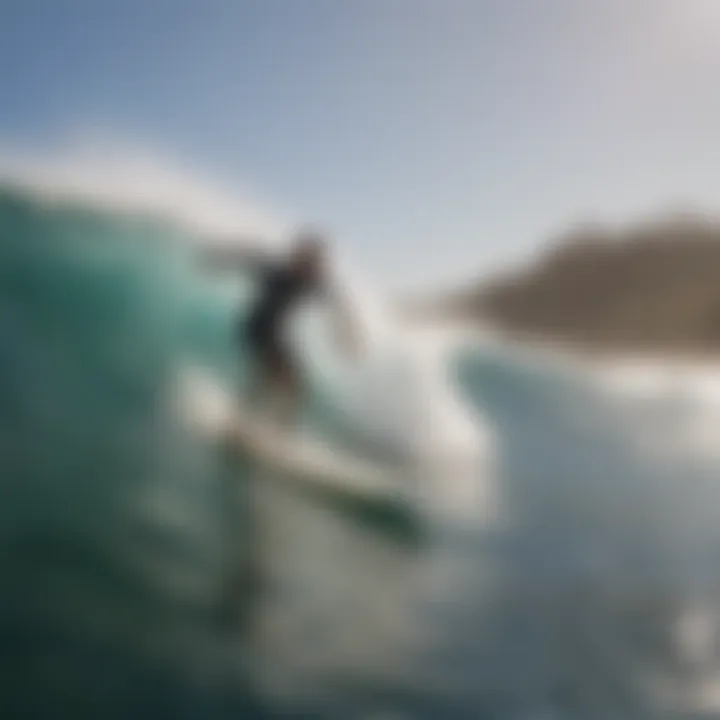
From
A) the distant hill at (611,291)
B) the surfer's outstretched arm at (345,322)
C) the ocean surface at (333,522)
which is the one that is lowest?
the ocean surface at (333,522)

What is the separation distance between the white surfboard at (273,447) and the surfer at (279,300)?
33 mm

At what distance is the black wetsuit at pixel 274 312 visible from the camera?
4.82ft

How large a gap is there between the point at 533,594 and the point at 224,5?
0.82 m

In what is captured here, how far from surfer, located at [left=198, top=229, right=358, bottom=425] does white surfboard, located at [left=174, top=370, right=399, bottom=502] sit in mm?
33

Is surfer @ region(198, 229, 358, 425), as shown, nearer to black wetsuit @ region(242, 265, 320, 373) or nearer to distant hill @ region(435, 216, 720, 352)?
black wetsuit @ region(242, 265, 320, 373)

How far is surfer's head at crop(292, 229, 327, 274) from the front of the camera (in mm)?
1468

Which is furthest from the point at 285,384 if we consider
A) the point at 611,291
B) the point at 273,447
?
the point at 611,291

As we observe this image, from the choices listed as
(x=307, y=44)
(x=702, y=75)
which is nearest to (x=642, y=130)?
(x=702, y=75)

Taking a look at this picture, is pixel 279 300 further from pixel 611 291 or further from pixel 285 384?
Result: pixel 611 291

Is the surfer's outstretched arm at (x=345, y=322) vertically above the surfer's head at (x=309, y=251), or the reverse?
the surfer's head at (x=309, y=251)

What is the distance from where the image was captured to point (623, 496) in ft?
4.85

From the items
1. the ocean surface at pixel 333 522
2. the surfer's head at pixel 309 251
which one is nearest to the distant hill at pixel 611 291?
the ocean surface at pixel 333 522

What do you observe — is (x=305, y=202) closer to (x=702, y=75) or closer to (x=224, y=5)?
(x=224, y=5)

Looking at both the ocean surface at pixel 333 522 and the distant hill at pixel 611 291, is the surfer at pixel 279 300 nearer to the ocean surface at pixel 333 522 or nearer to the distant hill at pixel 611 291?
the ocean surface at pixel 333 522
